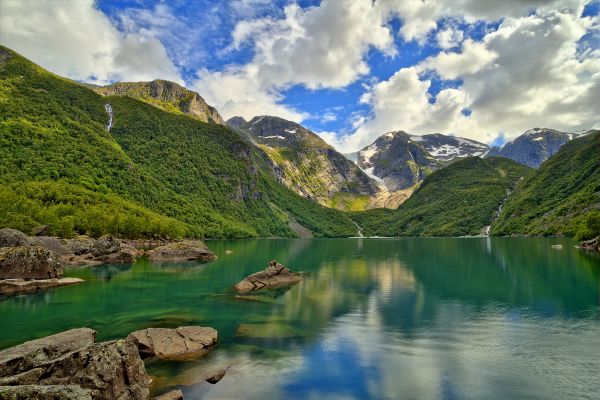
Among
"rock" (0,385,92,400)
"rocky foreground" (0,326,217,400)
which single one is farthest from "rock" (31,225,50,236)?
"rock" (0,385,92,400)

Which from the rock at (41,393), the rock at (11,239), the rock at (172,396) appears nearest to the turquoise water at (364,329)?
the rock at (172,396)

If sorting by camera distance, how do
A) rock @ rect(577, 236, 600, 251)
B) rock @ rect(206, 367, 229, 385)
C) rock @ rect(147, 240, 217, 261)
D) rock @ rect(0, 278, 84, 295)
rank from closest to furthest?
1. rock @ rect(206, 367, 229, 385)
2. rock @ rect(0, 278, 84, 295)
3. rock @ rect(147, 240, 217, 261)
4. rock @ rect(577, 236, 600, 251)

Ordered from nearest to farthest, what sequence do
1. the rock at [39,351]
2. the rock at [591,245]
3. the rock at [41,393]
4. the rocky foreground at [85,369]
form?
the rock at [41,393] → the rocky foreground at [85,369] → the rock at [39,351] → the rock at [591,245]

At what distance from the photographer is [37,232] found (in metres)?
109

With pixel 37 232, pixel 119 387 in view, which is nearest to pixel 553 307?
pixel 119 387

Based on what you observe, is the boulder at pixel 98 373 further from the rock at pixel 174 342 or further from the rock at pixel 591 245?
the rock at pixel 591 245

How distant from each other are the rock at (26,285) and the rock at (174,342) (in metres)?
34.3

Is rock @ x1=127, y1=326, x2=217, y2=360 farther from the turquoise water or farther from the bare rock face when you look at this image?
the bare rock face

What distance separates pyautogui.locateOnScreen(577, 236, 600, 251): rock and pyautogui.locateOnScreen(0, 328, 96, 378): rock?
125014mm

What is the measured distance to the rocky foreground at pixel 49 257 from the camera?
55.0m

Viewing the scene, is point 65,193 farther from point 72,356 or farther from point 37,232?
point 72,356

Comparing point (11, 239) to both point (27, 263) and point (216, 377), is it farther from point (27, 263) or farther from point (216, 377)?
point (216, 377)

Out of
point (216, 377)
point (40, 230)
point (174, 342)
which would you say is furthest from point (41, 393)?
point (40, 230)

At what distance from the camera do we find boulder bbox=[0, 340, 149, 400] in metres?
17.4
